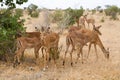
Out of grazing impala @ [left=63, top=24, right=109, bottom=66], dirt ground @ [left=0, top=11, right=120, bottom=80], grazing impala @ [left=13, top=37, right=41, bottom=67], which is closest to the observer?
dirt ground @ [left=0, top=11, right=120, bottom=80]

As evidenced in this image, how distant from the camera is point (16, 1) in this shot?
43.0ft

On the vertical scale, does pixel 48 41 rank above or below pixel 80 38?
above

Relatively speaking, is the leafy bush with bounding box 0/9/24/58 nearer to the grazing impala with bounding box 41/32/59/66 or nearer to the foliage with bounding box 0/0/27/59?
the foliage with bounding box 0/0/27/59

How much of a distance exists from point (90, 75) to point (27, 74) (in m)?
2.05

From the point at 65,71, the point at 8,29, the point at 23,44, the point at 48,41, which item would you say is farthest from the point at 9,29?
the point at 65,71

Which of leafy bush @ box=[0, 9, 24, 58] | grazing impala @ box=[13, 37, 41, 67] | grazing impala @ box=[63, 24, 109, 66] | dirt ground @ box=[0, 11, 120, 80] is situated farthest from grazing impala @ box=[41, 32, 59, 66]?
leafy bush @ box=[0, 9, 24, 58]

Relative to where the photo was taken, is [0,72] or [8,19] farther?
[8,19]

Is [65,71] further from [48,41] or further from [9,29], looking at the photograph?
[9,29]

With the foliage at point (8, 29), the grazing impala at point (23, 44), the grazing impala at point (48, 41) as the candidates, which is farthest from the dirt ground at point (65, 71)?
the foliage at point (8, 29)

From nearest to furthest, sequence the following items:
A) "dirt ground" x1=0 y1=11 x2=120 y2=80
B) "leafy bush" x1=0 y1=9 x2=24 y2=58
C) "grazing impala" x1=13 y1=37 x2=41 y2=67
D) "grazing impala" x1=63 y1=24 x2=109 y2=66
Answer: "dirt ground" x1=0 y1=11 x2=120 y2=80 → "grazing impala" x1=13 y1=37 x2=41 y2=67 → "leafy bush" x1=0 y1=9 x2=24 y2=58 → "grazing impala" x1=63 y1=24 x2=109 y2=66

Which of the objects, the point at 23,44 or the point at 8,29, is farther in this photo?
the point at 8,29

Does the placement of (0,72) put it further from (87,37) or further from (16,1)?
(87,37)

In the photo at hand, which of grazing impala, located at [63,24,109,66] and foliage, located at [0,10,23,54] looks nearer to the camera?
foliage, located at [0,10,23,54]

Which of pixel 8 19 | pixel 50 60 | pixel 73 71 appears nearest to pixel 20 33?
pixel 8 19
